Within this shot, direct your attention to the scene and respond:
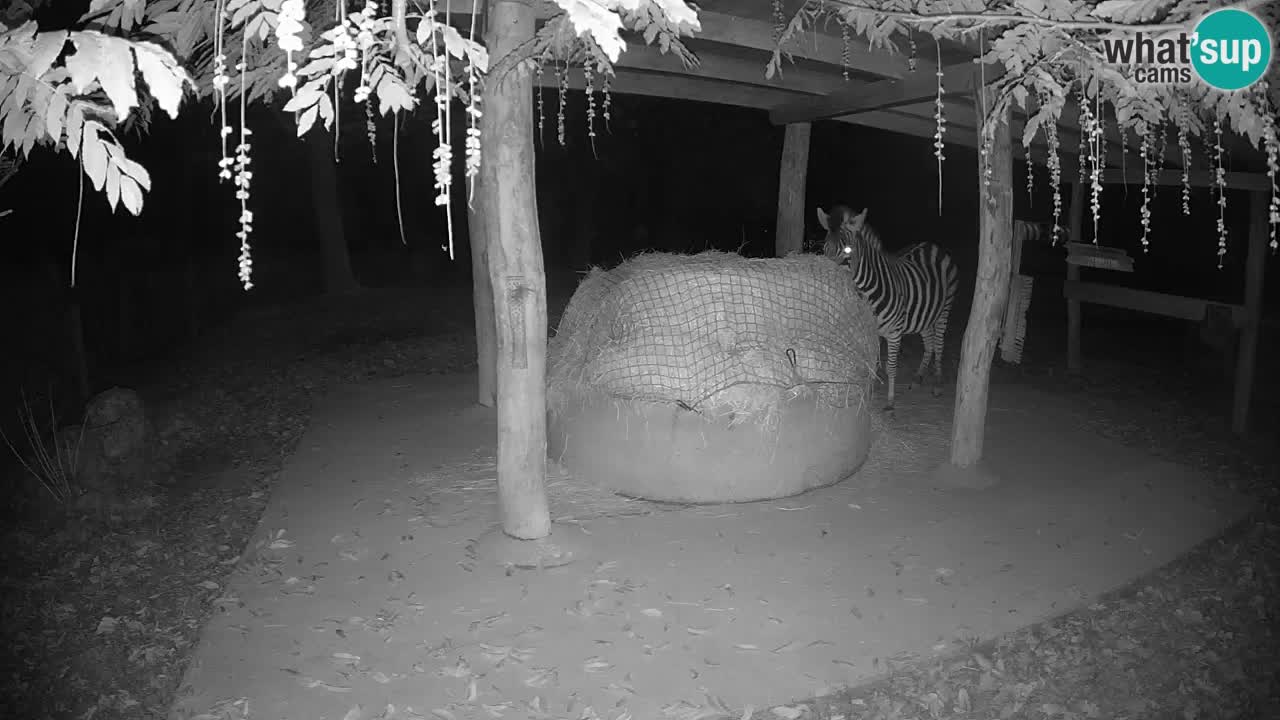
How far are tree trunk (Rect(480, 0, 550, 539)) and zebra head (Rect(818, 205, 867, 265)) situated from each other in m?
3.99

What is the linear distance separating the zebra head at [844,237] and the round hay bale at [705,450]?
2434 mm

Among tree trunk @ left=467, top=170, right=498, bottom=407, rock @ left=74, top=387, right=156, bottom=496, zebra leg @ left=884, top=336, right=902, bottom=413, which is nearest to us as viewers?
rock @ left=74, top=387, right=156, bottom=496

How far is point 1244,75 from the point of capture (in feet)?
9.84

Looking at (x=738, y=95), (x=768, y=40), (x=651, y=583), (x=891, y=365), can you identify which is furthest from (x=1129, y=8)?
(x=738, y=95)

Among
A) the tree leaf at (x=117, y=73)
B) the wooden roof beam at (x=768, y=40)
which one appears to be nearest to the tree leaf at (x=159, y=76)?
the tree leaf at (x=117, y=73)

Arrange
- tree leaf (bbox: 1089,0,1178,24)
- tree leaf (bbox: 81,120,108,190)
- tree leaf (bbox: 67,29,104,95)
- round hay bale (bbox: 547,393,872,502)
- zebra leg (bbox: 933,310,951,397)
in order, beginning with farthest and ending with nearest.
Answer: zebra leg (bbox: 933,310,951,397)
round hay bale (bbox: 547,393,872,502)
tree leaf (bbox: 1089,0,1178,24)
tree leaf (bbox: 81,120,108,190)
tree leaf (bbox: 67,29,104,95)

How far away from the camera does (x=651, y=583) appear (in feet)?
15.1

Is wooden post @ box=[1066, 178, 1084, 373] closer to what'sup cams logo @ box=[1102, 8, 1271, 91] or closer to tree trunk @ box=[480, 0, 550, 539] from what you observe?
what'sup cams logo @ box=[1102, 8, 1271, 91]

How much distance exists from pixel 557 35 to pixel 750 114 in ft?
58.1

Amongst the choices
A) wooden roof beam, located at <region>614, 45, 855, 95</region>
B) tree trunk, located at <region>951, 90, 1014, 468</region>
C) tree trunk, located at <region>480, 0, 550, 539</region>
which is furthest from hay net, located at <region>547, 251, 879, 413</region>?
wooden roof beam, located at <region>614, 45, 855, 95</region>

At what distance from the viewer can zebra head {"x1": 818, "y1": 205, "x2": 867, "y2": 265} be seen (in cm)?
808

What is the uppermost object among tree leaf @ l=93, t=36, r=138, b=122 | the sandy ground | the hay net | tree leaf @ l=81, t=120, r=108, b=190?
tree leaf @ l=93, t=36, r=138, b=122

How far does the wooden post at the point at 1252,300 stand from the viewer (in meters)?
7.25

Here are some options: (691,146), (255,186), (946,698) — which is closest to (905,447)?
(946,698)
